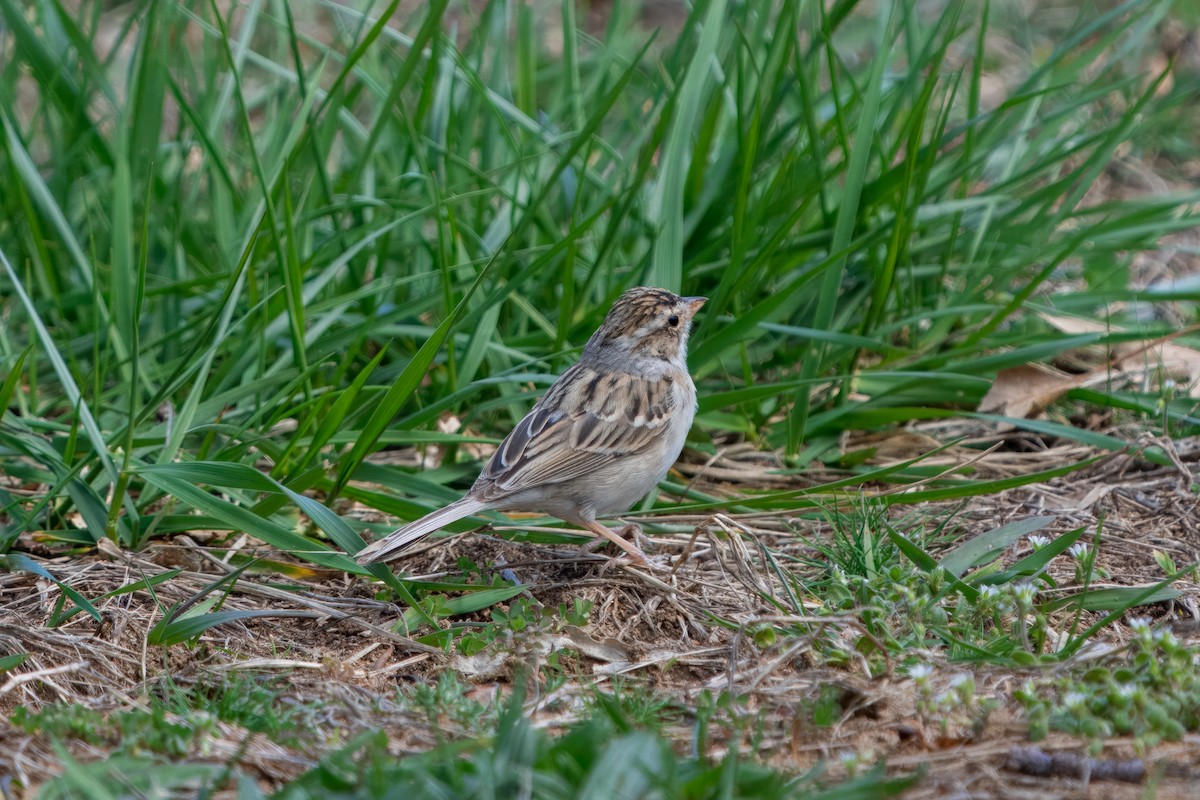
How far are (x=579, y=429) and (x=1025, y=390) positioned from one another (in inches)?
85.0

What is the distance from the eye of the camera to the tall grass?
14.9ft

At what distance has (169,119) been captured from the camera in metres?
9.55

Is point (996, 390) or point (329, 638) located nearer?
point (329, 638)

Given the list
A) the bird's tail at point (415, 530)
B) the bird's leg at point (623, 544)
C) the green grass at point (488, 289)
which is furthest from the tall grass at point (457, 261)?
the bird's leg at point (623, 544)

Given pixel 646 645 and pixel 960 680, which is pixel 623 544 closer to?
pixel 646 645

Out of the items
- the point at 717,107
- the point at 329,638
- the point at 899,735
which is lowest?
the point at 329,638

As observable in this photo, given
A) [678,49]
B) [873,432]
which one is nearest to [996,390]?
[873,432]

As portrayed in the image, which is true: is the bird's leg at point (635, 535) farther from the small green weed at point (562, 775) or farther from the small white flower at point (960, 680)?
the small green weed at point (562, 775)

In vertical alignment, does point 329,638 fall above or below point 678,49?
below

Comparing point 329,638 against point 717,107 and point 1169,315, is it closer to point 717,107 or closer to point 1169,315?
point 717,107

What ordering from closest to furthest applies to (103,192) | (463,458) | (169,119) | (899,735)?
(899,735) < (463,458) < (103,192) < (169,119)

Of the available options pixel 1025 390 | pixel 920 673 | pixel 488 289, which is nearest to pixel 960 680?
pixel 920 673

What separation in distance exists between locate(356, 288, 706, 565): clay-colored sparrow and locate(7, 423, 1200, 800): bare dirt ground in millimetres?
239

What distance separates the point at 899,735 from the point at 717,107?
343 cm
